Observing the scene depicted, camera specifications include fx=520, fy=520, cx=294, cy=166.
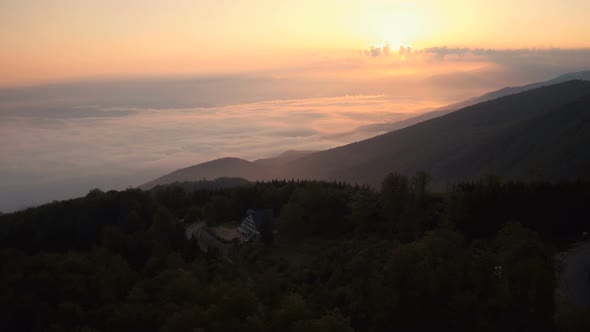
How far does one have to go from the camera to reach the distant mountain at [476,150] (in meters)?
96.2

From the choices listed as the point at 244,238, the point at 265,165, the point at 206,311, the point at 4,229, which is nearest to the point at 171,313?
the point at 206,311

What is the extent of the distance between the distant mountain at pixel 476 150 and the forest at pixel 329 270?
45455mm

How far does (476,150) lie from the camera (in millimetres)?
123875

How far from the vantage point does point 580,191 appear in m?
42.6

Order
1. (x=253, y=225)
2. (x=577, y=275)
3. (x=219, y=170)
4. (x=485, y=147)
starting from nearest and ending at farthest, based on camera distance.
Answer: (x=577, y=275), (x=253, y=225), (x=485, y=147), (x=219, y=170)

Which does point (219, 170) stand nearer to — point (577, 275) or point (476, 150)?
point (476, 150)

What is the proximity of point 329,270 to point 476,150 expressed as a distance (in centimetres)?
10185

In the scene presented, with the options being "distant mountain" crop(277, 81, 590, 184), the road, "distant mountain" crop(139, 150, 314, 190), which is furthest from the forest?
"distant mountain" crop(139, 150, 314, 190)

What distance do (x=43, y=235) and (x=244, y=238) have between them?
57.7 ft

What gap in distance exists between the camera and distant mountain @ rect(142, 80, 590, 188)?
96.2 meters

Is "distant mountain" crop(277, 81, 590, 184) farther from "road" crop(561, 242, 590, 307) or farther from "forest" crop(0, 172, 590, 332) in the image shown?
"road" crop(561, 242, 590, 307)

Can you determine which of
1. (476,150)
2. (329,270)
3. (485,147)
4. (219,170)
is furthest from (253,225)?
(219,170)

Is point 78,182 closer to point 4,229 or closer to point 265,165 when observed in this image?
point 265,165

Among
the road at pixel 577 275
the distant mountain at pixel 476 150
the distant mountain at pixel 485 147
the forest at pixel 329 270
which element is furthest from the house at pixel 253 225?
the distant mountain at pixel 485 147
